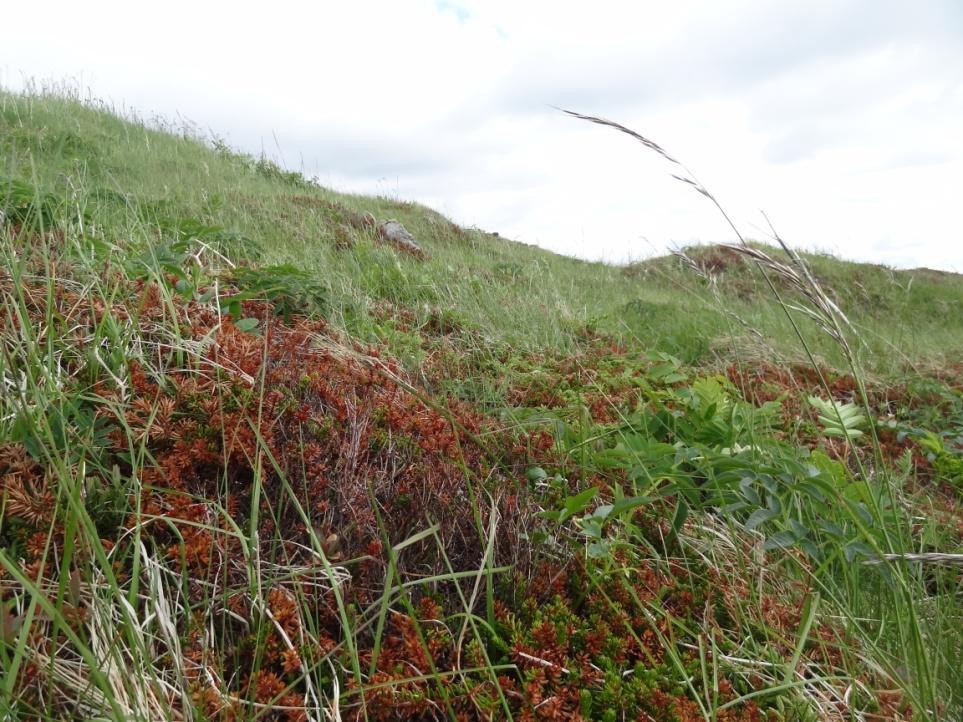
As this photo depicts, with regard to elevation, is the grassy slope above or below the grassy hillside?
above

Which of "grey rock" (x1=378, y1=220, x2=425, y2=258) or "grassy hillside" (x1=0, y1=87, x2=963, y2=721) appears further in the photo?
"grey rock" (x1=378, y1=220, x2=425, y2=258)

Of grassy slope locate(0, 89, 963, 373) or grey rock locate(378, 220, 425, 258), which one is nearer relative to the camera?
grassy slope locate(0, 89, 963, 373)

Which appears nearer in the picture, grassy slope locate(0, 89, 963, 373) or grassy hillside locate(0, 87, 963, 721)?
grassy hillside locate(0, 87, 963, 721)

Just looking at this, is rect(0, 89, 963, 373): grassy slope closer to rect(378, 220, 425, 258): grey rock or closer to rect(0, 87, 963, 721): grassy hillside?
rect(378, 220, 425, 258): grey rock

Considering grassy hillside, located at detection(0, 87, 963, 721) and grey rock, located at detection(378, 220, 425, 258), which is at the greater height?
grey rock, located at detection(378, 220, 425, 258)

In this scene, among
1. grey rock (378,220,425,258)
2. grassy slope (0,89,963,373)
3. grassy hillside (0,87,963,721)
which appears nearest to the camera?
grassy hillside (0,87,963,721)

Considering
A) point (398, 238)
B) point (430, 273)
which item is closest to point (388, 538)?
point (430, 273)

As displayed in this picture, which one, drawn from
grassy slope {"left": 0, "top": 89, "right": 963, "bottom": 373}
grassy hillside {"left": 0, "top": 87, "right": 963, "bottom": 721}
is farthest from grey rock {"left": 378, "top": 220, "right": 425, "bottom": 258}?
grassy hillside {"left": 0, "top": 87, "right": 963, "bottom": 721}

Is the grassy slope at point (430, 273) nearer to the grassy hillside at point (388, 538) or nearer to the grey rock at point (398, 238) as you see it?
the grey rock at point (398, 238)

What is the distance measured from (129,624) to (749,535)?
78.6 inches

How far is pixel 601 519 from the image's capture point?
6.25 ft

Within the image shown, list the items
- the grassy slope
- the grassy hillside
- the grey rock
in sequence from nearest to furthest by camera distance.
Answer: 1. the grassy hillside
2. the grassy slope
3. the grey rock

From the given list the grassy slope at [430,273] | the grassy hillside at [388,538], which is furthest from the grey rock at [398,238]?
the grassy hillside at [388,538]

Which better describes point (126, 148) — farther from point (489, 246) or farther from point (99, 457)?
point (99, 457)
